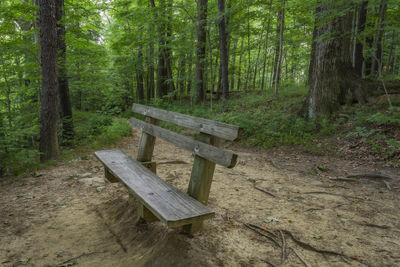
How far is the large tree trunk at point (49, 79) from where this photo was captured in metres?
6.17

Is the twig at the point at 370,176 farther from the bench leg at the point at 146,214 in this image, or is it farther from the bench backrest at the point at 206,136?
the bench leg at the point at 146,214

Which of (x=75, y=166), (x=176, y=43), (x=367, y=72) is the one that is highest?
(x=176, y=43)

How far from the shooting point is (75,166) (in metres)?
6.17

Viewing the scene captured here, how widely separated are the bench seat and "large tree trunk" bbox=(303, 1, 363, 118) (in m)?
7.19

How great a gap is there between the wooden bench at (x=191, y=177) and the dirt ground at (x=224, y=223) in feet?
1.51

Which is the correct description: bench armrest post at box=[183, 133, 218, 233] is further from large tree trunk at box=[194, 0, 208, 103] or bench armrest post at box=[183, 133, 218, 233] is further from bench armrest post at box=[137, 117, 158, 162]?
large tree trunk at box=[194, 0, 208, 103]

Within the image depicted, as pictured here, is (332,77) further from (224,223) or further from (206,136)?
(206,136)

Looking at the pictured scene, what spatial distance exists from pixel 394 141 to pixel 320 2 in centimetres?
463

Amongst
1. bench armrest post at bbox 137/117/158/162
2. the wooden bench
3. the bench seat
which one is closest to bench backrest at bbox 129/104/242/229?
the wooden bench

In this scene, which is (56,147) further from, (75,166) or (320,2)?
(320,2)

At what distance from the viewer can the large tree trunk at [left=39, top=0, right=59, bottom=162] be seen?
20.2 ft

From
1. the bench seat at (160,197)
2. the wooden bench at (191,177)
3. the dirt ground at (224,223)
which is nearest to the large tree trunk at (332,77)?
the dirt ground at (224,223)

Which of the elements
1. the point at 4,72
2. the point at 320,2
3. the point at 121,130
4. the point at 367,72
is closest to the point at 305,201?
the point at 320,2

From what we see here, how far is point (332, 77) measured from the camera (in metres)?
8.21
